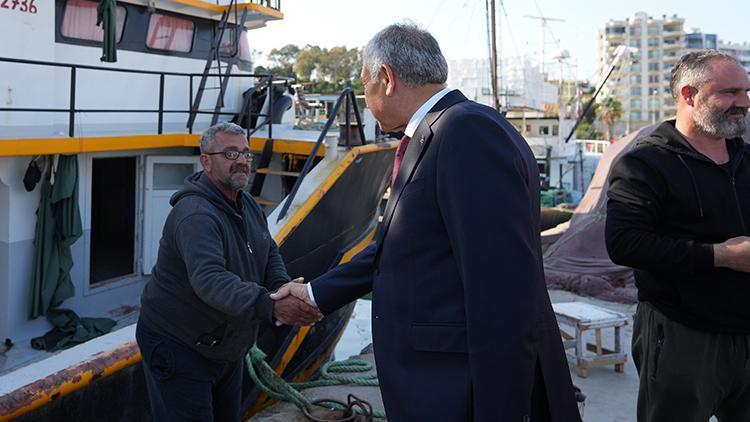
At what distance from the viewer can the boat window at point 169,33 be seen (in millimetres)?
8344

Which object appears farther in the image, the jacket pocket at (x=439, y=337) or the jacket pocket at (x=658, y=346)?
the jacket pocket at (x=658, y=346)

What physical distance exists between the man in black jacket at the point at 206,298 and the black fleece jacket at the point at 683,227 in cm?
136

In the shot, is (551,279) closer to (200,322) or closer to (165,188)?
(165,188)

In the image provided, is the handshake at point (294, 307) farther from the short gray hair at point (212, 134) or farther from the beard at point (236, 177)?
the short gray hair at point (212, 134)

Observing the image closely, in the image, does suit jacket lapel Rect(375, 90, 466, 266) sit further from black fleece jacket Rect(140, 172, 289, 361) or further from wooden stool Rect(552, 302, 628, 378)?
wooden stool Rect(552, 302, 628, 378)

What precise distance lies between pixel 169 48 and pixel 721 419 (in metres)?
7.47

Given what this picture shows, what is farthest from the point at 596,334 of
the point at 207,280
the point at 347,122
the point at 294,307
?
the point at 207,280

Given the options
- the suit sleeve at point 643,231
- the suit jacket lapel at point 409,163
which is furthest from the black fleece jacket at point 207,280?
the suit sleeve at point 643,231

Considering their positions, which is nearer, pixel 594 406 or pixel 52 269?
pixel 594 406

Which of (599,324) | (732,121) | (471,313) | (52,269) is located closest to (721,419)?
(732,121)

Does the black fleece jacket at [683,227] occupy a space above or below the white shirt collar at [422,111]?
below

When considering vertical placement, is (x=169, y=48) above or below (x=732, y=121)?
above

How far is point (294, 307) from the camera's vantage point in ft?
9.52

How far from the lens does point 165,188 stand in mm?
7445
